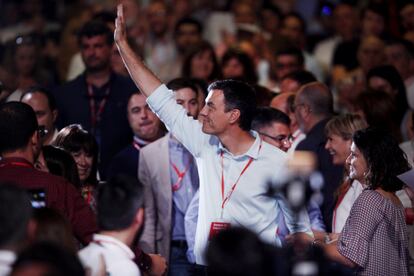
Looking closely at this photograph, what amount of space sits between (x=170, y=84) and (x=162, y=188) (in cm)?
102

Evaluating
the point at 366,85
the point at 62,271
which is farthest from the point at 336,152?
the point at 62,271

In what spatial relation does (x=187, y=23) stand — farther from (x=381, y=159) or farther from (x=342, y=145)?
(x=381, y=159)

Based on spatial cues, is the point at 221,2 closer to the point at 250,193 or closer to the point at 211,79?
the point at 211,79

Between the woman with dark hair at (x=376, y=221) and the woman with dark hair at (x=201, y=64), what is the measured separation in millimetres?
4298

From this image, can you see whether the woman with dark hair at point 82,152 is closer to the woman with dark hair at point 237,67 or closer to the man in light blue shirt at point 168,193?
the man in light blue shirt at point 168,193

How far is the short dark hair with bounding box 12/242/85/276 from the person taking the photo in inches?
187

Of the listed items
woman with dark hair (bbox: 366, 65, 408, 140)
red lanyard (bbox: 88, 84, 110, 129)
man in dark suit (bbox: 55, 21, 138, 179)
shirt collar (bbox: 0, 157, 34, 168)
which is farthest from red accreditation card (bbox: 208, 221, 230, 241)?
woman with dark hair (bbox: 366, 65, 408, 140)

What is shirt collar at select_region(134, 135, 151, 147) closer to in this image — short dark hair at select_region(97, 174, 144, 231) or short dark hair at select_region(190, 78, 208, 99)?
short dark hair at select_region(190, 78, 208, 99)

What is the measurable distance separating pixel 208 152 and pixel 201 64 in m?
4.28

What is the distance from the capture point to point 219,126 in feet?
Answer: 23.7

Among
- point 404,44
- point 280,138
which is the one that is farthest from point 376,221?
point 404,44

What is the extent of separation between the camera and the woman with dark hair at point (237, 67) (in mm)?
11583

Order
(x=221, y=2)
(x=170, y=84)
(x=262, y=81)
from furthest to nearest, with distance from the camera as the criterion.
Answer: (x=221, y=2), (x=262, y=81), (x=170, y=84)

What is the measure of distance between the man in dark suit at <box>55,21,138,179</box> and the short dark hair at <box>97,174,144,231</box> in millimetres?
4063
